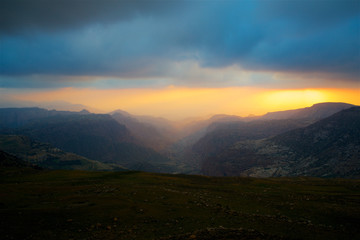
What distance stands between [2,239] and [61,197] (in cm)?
1658

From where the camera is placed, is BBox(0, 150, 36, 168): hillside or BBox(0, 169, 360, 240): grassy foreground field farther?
BBox(0, 150, 36, 168): hillside

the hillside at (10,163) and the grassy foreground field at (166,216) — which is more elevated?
the grassy foreground field at (166,216)

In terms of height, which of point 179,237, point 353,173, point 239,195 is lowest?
point 353,173

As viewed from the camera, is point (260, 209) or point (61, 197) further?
point (61, 197)

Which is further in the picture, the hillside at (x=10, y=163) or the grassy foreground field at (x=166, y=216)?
the hillside at (x=10, y=163)

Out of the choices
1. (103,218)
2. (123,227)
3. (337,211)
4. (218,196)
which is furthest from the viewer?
(218,196)

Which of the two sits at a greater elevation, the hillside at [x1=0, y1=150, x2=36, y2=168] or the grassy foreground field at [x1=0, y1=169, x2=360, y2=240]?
the grassy foreground field at [x1=0, y1=169, x2=360, y2=240]

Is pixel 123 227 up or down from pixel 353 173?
up

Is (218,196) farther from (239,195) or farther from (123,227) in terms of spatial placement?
(123,227)

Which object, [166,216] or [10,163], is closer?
[166,216]

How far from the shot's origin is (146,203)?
35250 millimetres

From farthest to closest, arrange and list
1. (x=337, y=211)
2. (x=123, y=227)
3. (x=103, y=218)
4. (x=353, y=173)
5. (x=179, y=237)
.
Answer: (x=353, y=173), (x=337, y=211), (x=103, y=218), (x=123, y=227), (x=179, y=237)

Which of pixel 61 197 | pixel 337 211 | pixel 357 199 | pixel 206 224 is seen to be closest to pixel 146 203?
pixel 206 224

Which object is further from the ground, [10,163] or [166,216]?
[166,216]
